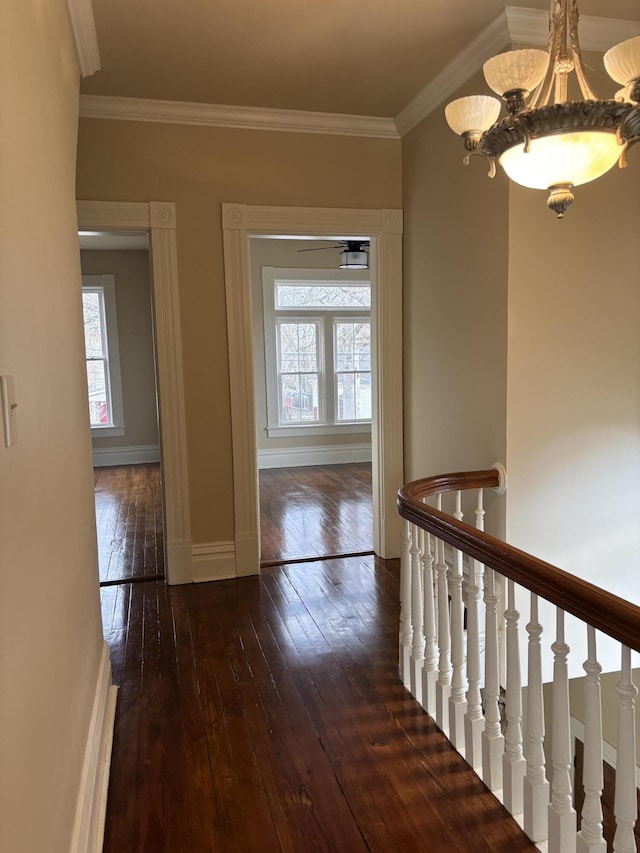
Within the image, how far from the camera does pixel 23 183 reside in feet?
4.40

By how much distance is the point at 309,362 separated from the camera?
8.44 meters

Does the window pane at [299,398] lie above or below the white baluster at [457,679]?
above

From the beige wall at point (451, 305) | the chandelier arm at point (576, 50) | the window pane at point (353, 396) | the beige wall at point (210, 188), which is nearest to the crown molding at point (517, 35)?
the beige wall at point (451, 305)

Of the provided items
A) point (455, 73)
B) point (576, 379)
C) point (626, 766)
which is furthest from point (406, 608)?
point (455, 73)

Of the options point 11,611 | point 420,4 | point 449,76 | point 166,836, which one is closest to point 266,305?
point 449,76

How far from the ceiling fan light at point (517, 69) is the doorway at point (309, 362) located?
5.84 m

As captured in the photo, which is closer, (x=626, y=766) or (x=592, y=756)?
(x=626, y=766)

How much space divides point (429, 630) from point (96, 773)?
4.11 feet

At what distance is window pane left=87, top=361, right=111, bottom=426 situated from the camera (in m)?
8.66

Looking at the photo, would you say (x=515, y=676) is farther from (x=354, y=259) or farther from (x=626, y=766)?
→ (x=354, y=259)

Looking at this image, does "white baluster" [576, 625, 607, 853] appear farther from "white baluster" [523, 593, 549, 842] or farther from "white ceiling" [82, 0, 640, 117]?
"white ceiling" [82, 0, 640, 117]

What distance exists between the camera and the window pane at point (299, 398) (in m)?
8.39

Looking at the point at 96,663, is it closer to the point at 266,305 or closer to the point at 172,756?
the point at 172,756

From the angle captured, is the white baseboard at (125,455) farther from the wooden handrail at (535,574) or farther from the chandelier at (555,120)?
the chandelier at (555,120)
